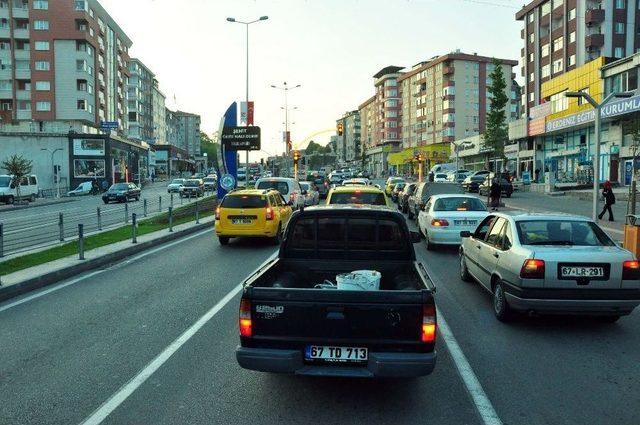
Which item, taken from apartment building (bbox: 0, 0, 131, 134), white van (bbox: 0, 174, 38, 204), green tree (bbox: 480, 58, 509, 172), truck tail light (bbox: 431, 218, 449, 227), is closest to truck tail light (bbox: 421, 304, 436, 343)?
truck tail light (bbox: 431, 218, 449, 227)

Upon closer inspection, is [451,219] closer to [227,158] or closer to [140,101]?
[227,158]

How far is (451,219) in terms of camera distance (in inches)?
579

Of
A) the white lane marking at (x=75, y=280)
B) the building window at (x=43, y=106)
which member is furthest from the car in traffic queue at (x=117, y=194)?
the building window at (x=43, y=106)

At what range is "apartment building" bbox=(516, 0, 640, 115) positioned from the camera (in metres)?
62.4

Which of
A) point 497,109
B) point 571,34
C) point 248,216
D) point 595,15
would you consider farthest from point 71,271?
point 571,34

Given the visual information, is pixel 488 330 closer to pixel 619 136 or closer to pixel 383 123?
pixel 619 136

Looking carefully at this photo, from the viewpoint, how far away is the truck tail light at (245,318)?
187 inches

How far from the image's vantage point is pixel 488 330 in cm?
721

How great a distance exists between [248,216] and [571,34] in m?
62.2

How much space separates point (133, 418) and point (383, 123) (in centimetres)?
13461

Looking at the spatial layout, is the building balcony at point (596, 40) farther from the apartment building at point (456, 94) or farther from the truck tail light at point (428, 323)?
the truck tail light at point (428, 323)

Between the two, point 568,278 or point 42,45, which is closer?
point 568,278

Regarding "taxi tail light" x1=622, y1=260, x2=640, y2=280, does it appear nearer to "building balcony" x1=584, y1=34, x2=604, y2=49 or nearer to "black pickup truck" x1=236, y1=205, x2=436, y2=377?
"black pickup truck" x1=236, y1=205, x2=436, y2=377

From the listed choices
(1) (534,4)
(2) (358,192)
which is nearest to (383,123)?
(1) (534,4)
